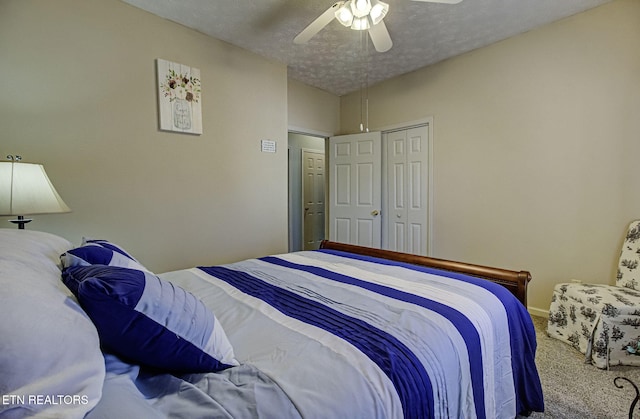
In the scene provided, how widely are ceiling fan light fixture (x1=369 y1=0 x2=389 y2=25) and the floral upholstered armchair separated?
2.42 metres

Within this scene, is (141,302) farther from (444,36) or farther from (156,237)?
(444,36)

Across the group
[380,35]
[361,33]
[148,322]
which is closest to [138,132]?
[380,35]

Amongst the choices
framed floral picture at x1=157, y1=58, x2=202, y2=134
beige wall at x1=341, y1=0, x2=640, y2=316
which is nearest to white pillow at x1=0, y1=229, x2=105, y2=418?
framed floral picture at x1=157, y1=58, x2=202, y2=134

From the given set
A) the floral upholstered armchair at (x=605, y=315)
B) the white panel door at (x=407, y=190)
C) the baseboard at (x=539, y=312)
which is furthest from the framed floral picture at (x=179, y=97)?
the baseboard at (x=539, y=312)

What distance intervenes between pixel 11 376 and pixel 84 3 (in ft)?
8.88

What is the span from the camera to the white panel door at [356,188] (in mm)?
4113

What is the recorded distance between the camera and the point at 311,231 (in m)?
5.59

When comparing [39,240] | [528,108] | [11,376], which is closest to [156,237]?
[39,240]

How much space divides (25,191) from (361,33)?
272cm

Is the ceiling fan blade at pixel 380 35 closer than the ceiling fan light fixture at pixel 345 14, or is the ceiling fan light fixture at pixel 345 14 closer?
the ceiling fan light fixture at pixel 345 14

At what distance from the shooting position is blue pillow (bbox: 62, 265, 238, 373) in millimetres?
661

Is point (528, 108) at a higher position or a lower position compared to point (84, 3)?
lower

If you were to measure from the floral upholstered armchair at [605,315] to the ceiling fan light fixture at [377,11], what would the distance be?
2.42 m

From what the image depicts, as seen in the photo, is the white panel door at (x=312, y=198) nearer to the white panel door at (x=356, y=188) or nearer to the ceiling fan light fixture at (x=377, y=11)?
the white panel door at (x=356, y=188)
